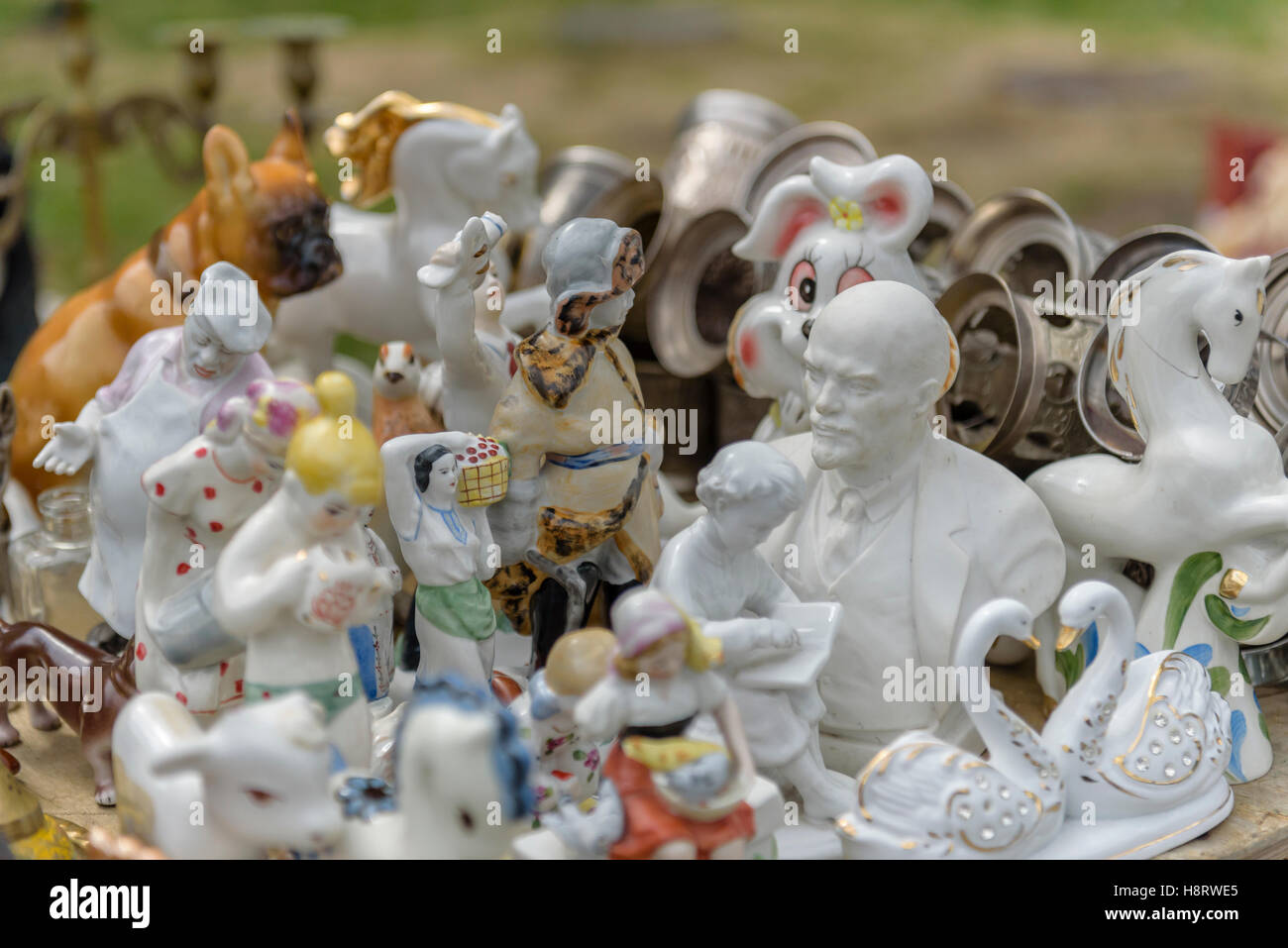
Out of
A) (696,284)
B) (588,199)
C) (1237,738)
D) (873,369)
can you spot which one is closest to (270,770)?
(873,369)

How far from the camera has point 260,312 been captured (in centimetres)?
203

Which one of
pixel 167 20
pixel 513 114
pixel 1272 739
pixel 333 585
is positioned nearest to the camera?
pixel 333 585

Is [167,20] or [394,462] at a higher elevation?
[167,20]

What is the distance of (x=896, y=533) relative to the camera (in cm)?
206

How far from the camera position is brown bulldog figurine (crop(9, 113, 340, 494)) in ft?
8.33

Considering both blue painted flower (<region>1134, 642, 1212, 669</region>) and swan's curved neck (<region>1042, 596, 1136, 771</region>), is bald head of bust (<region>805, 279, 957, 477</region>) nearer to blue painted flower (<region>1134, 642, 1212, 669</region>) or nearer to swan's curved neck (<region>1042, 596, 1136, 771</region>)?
swan's curved neck (<region>1042, 596, 1136, 771</region>)

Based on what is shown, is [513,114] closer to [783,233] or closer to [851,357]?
[783,233]

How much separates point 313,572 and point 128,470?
703mm

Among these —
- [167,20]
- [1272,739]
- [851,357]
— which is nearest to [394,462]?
[851,357]

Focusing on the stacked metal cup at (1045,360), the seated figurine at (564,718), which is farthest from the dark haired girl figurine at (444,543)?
the stacked metal cup at (1045,360)

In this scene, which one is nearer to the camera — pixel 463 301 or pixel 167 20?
pixel 463 301

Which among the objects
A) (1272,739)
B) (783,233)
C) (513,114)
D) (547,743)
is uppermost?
(513,114)

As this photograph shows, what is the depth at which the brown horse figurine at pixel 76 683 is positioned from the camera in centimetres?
209

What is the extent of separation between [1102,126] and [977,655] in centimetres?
712
